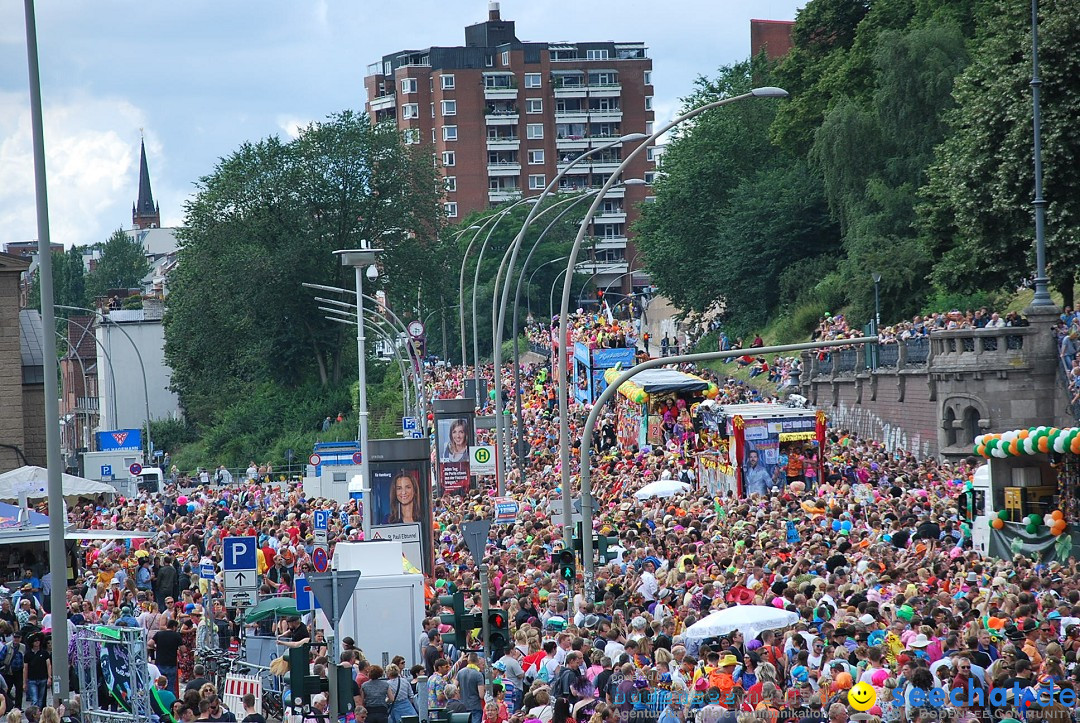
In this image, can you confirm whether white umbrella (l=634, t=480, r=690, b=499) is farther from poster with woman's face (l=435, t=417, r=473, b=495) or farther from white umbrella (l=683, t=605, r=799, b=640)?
white umbrella (l=683, t=605, r=799, b=640)

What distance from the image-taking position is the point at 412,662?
61.8ft

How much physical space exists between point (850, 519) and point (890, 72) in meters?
32.9

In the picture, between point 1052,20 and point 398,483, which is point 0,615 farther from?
point 1052,20

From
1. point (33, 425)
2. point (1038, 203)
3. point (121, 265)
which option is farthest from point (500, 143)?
point (1038, 203)

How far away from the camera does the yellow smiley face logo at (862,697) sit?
40.5ft

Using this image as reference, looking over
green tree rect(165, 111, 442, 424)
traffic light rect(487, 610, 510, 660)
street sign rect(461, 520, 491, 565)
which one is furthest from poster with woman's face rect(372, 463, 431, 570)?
green tree rect(165, 111, 442, 424)

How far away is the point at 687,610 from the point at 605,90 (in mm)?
126311

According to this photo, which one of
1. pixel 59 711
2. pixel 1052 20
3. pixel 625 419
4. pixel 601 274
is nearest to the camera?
pixel 59 711

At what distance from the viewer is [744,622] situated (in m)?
15.8

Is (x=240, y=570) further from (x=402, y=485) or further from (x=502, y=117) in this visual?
(x=502, y=117)

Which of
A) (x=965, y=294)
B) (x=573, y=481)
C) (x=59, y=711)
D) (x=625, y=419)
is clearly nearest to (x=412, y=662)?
(x=59, y=711)

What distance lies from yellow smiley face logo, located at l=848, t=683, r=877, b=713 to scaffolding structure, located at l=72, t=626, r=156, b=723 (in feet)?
23.0

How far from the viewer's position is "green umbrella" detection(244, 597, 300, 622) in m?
20.0

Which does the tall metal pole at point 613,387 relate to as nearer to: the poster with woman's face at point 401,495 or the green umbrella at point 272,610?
the green umbrella at point 272,610
